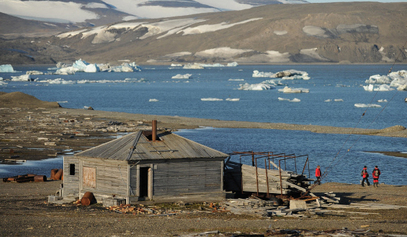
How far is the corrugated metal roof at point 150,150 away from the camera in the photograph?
20422 mm

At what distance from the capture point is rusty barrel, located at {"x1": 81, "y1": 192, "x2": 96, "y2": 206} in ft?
67.8

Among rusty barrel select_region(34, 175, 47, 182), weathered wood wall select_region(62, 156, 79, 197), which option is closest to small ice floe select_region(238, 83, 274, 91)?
rusty barrel select_region(34, 175, 47, 182)

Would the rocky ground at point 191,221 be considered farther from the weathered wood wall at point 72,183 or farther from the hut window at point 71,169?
the hut window at point 71,169

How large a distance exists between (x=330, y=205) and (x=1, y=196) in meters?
12.6

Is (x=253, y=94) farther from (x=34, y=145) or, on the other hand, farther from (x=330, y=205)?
(x=330, y=205)

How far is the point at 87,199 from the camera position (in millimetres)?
20656

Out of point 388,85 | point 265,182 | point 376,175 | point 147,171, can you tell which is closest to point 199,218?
point 147,171

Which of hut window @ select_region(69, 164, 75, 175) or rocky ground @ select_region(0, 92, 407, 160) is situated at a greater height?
rocky ground @ select_region(0, 92, 407, 160)

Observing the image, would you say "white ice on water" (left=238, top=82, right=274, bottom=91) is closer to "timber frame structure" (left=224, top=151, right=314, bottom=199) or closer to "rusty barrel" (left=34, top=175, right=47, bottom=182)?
"rusty barrel" (left=34, top=175, right=47, bottom=182)

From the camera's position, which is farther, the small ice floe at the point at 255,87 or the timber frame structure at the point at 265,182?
the small ice floe at the point at 255,87

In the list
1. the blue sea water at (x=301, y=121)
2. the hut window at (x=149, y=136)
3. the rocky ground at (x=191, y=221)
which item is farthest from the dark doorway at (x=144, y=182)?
the blue sea water at (x=301, y=121)

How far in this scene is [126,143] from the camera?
21.3 metres

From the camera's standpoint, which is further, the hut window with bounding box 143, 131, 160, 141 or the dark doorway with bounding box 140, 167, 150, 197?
the hut window with bounding box 143, 131, 160, 141

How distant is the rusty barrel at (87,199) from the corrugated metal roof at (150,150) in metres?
1.41
